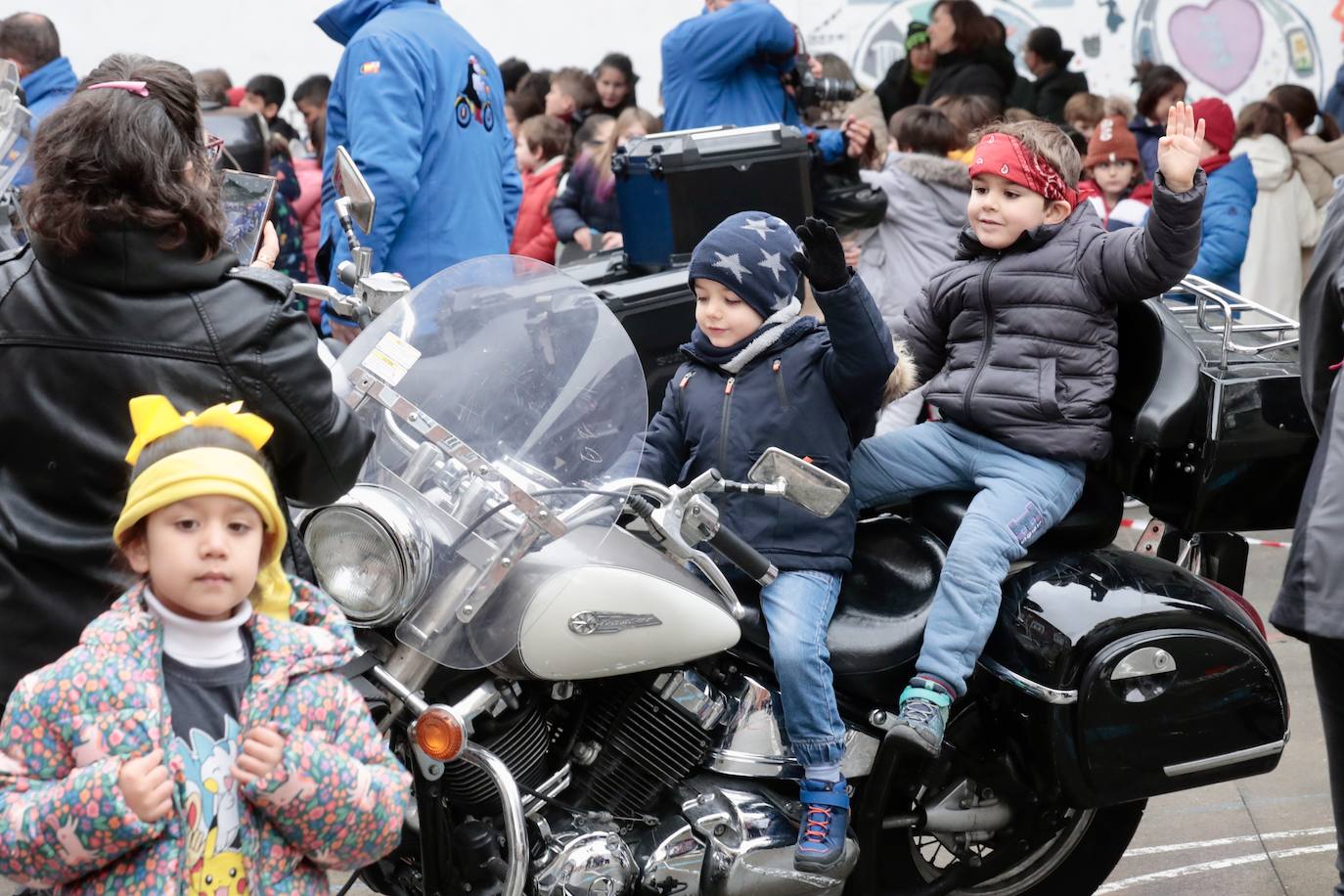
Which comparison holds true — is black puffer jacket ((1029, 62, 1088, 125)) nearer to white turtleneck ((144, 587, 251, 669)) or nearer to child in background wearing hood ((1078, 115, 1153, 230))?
child in background wearing hood ((1078, 115, 1153, 230))

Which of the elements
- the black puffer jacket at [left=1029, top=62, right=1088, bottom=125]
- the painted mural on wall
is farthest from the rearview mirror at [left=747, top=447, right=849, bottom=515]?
the painted mural on wall

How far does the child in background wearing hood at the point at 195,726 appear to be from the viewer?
211 centimetres

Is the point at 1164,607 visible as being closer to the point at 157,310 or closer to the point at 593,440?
the point at 593,440

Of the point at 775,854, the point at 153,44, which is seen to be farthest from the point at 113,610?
the point at 153,44

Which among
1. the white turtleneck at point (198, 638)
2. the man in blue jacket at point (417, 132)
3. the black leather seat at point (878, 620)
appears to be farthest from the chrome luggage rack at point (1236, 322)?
the white turtleneck at point (198, 638)

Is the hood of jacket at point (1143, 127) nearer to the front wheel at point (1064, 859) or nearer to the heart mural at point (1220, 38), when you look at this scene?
the heart mural at point (1220, 38)

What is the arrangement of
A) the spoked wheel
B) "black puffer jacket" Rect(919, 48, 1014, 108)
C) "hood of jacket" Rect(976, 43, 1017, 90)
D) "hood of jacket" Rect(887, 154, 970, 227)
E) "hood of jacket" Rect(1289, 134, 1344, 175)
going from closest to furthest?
the spoked wheel → "hood of jacket" Rect(887, 154, 970, 227) → "hood of jacket" Rect(1289, 134, 1344, 175) → "black puffer jacket" Rect(919, 48, 1014, 108) → "hood of jacket" Rect(976, 43, 1017, 90)

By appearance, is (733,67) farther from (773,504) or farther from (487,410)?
(487,410)

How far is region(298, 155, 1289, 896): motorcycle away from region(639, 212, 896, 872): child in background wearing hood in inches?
3.1

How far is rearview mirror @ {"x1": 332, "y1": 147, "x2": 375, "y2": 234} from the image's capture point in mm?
3045

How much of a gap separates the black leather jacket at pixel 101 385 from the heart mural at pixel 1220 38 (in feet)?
32.2

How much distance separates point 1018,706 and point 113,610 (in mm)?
2038

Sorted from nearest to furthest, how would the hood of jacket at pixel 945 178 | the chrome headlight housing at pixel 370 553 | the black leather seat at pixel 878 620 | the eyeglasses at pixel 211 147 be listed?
1. the eyeglasses at pixel 211 147
2. the chrome headlight housing at pixel 370 553
3. the black leather seat at pixel 878 620
4. the hood of jacket at pixel 945 178

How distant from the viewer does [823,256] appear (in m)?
3.29
